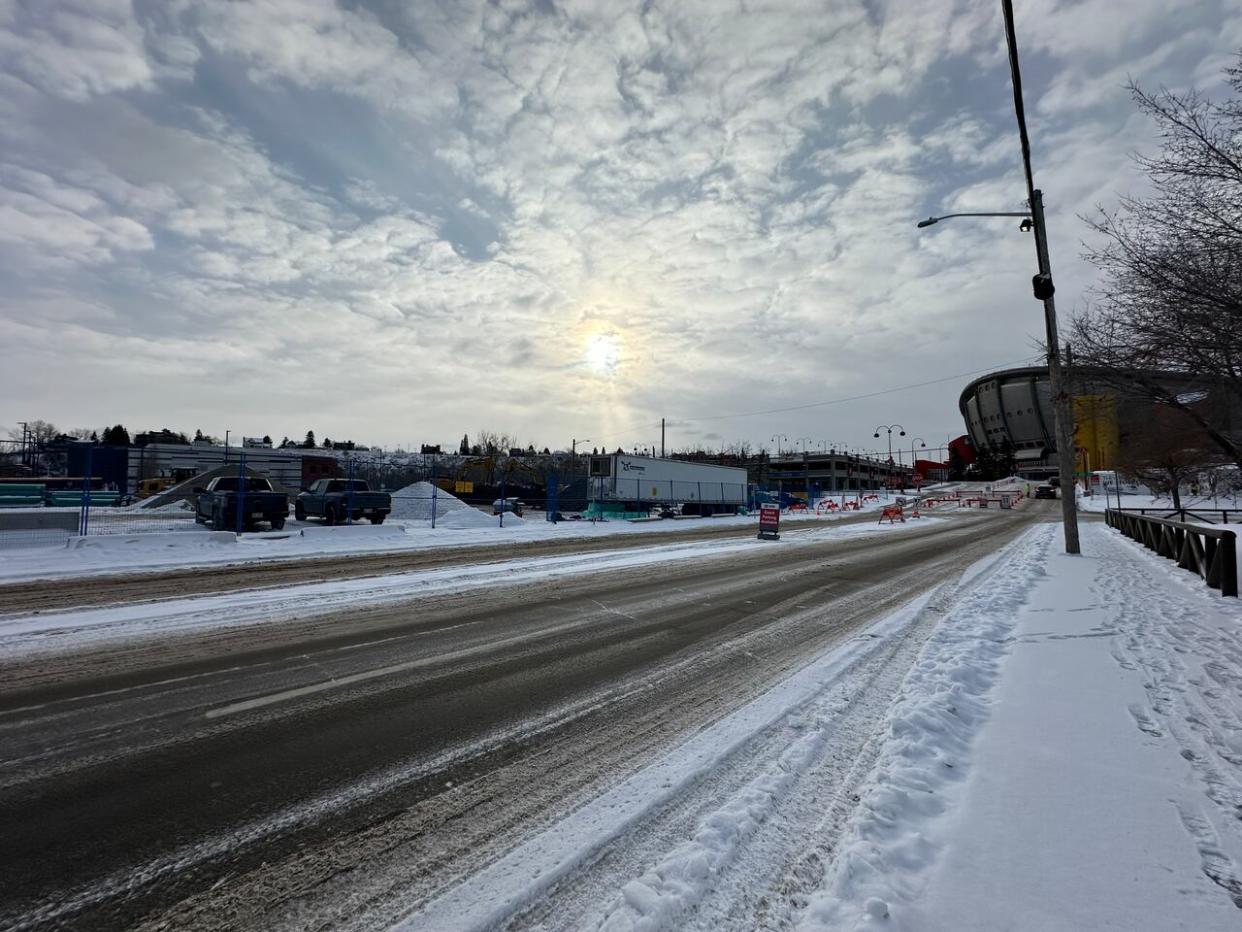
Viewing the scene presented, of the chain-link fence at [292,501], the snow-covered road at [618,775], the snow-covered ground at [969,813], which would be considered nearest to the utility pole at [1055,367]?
the snow-covered road at [618,775]

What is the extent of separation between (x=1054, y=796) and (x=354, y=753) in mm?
4183

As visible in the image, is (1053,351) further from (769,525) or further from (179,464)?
(179,464)

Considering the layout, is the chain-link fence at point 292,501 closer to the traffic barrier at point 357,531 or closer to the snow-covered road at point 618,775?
the traffic barrier at point 357,531

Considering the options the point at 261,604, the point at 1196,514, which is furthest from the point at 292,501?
the point at 1196,514

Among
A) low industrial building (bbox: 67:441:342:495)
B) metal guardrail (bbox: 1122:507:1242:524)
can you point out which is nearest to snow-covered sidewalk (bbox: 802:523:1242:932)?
low industrial building (bbox: 67:441:342:495)

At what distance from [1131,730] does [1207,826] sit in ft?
4.47

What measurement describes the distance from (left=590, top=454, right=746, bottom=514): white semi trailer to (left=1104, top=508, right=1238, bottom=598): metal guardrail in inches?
841

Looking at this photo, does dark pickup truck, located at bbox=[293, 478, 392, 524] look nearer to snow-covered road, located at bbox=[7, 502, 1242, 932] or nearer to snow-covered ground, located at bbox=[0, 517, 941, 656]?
snow-covered ground, located at bbox=[0, 517, 941, 656]

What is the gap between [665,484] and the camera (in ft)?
118

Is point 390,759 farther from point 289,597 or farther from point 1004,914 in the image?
point 289,597

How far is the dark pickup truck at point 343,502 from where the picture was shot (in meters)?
23.1

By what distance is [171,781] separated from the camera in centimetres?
350

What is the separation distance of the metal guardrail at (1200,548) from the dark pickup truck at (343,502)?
921 inches

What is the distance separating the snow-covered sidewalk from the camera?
2461 millimetres
